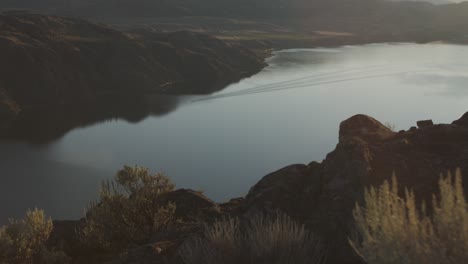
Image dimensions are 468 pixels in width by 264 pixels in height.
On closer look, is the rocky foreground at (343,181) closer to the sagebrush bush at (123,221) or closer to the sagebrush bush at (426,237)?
the sagebrush bush at (426,237)

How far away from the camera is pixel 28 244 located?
1803 cm

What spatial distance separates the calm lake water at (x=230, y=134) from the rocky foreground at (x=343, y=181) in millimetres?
23620

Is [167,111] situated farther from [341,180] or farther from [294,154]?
[341,180]

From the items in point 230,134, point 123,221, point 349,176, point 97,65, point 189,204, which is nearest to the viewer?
point 349,176

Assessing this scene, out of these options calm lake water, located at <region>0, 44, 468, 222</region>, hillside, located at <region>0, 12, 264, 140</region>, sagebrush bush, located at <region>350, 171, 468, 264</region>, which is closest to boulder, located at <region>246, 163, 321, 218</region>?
sagebrush bush, located at <region>350, 171, 468, 264</region>

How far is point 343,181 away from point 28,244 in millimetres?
12378

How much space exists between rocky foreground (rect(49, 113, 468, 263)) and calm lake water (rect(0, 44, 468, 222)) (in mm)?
23620

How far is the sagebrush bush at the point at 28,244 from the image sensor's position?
1652 cm

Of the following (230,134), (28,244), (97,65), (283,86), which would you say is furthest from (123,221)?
(97,65)

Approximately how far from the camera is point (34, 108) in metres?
72.1

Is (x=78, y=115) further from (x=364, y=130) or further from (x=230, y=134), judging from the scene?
(x=364, y=130)

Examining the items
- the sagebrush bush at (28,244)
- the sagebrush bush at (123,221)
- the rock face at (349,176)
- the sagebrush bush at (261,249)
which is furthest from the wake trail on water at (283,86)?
the sagebrush bush at (261,249)

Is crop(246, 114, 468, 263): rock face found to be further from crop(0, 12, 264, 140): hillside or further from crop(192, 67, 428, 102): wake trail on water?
crop(192, 67, 428, 102): wake trail on water

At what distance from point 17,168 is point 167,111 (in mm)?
28744
